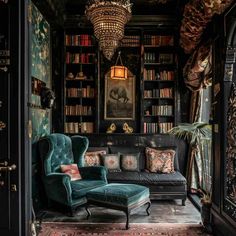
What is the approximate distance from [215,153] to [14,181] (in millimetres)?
2429

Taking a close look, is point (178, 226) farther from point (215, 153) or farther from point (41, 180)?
point (41, 180)

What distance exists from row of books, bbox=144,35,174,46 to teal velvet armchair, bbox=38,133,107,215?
237cm

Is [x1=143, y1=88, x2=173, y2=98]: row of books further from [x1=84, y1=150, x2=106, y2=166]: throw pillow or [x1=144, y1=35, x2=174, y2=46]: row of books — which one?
[x1=84, y1=150, x2=106, y2=166]: throw pillow

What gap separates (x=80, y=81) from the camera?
5.93m

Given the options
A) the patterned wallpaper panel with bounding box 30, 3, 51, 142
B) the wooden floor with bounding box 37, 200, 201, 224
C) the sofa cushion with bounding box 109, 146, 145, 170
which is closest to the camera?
the wooden floor with bounding box 37, 200, 201, 224

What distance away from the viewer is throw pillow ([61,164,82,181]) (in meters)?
4.68

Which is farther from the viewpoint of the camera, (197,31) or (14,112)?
(197,31)

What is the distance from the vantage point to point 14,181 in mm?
2254

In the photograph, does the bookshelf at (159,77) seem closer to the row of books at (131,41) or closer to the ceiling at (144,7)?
the row of books at (131,41)

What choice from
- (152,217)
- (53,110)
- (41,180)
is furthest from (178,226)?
(53,110)

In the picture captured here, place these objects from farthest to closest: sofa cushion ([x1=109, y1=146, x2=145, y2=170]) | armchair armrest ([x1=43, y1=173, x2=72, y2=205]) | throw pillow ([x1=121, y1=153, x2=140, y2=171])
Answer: sofa cushion ([x1=109, y1=146, x2=145, y2=170])
throw pillow ([x1=121, y1=153, x2=140, y2=171])
armchair armrest ([x1=43, y1=173, x2=72, y2=205])

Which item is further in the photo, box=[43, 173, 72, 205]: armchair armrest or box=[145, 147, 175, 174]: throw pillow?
box=[145, 147, 175, 174]: throw pillow

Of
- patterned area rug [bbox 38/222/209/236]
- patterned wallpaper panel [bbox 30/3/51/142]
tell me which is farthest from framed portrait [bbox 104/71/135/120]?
patterned area rug [bbox 38/222/209/236]

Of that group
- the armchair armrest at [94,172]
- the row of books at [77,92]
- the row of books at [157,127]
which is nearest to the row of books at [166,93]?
the row of books at [157,127]
